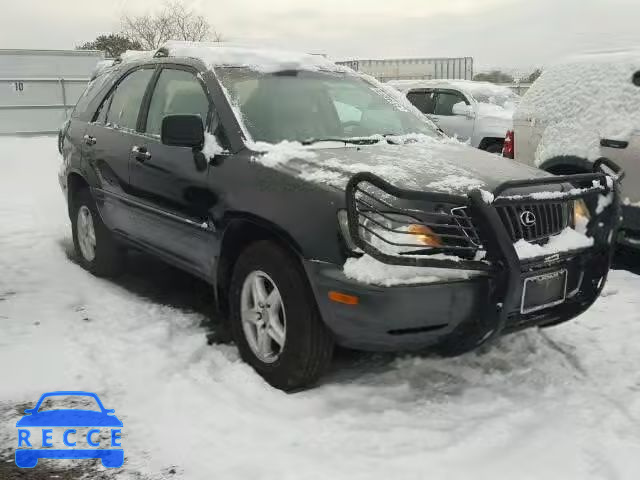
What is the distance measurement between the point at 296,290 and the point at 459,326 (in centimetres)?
78

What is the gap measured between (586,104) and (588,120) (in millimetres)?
161

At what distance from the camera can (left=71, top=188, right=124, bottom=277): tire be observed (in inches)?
206

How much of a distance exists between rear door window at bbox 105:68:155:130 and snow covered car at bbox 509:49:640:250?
3546mm

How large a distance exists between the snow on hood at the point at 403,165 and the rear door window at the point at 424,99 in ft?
28.8

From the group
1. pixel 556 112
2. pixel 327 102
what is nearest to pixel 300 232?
pixel 327 102

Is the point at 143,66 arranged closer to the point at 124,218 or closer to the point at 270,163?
the point at 124,218

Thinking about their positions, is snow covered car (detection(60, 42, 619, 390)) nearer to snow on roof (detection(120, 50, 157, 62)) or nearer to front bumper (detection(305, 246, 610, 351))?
front bumper (detection(305, 246, 610, 351))

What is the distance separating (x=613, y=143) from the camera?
5.40 metres

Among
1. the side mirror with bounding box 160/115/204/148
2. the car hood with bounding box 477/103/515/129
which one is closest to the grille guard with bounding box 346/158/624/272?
the side mirror with bounding box 160/115/204/148

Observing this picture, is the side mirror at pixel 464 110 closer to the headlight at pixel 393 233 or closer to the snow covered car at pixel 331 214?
the snow covered car at pixel 331 214

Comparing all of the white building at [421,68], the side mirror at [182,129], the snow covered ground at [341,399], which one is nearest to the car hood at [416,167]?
the side mirror at [182,129]

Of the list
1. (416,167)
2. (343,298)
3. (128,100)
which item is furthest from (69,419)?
(128,100)

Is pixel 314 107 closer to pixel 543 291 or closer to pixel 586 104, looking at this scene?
pixel 543 291

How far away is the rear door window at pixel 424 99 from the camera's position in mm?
12344
